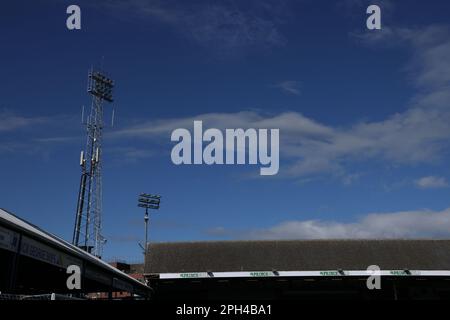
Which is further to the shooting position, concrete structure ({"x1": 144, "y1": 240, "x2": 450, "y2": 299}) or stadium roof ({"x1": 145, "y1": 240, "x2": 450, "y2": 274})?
stadium roof ({"x1": 145, "y1": 240, "x2": 450, "y2": 274})

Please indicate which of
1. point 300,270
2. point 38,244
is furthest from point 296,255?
point 38,244

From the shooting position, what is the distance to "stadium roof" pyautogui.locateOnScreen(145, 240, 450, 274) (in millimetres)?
36344

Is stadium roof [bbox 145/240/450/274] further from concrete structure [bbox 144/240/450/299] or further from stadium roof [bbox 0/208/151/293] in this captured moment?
stadium roof [bbox 0/208/151/293]

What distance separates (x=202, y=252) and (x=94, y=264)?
21.2 meters

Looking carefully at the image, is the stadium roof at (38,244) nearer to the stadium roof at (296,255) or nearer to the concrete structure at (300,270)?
the concrete structure at (300,270)

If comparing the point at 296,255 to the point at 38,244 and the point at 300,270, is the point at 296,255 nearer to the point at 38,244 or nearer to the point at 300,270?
the point at 300,270

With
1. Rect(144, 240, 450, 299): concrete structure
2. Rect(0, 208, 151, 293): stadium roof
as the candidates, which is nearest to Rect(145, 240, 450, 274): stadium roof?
Rect(144, 240, 450, 299): concrete structure

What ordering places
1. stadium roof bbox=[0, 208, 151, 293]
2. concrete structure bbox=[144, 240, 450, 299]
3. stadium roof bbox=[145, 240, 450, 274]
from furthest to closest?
stadium roof bbox=[145, 240, 450, 274] < concrete structure bbox=[144, 240, 450, 299] < stadium roof bbox=[0, 208, 151, 293]

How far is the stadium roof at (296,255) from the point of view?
3634 cm

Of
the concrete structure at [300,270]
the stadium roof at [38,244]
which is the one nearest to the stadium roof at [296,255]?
the concrete structure at [300,270]

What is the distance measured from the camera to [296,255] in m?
38.6

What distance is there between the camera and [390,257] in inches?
1485
